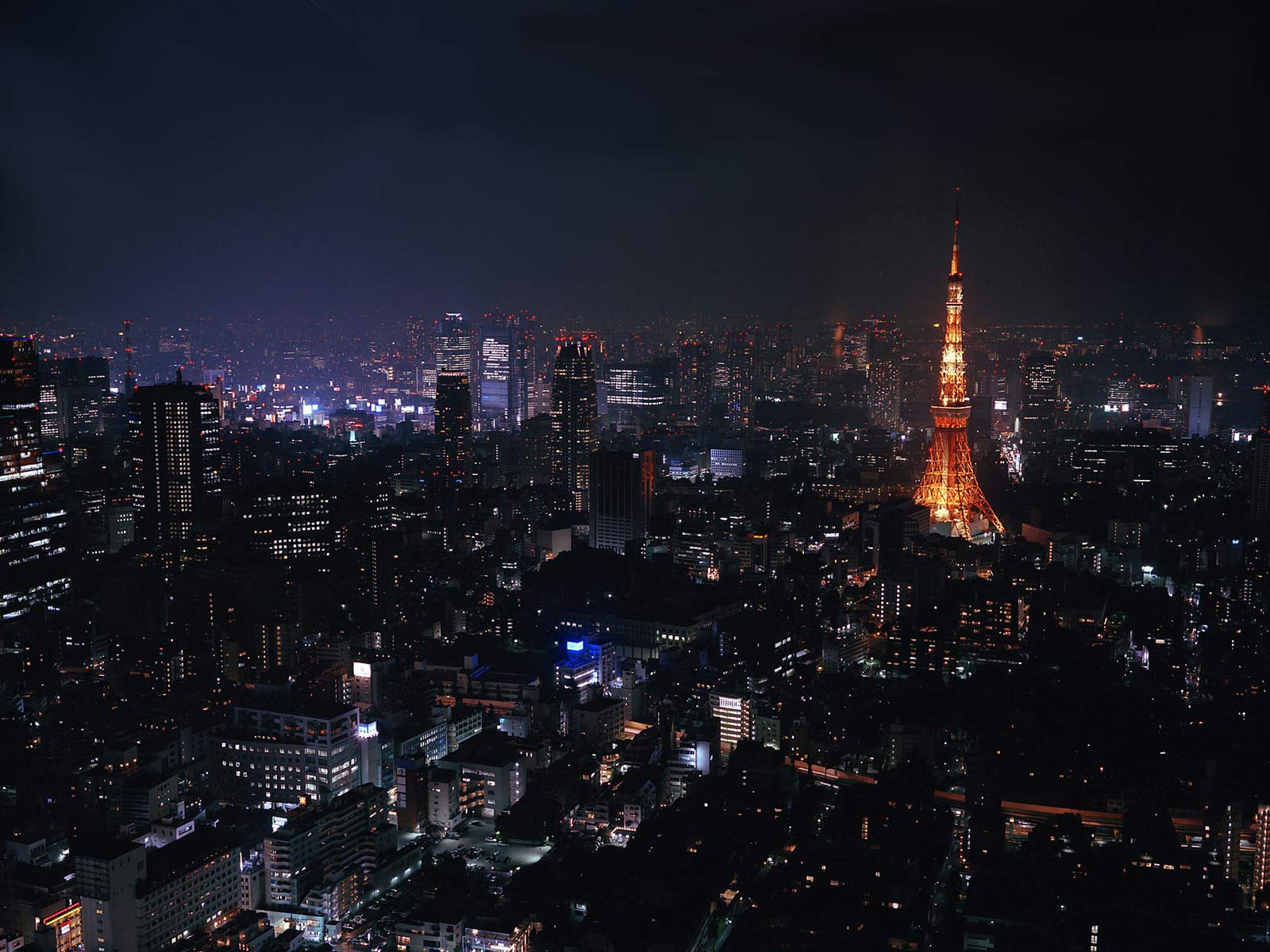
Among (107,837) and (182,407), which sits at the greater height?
(182,407)

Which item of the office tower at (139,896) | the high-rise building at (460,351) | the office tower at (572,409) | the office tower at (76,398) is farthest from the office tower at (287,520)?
the office tower at (139,896)

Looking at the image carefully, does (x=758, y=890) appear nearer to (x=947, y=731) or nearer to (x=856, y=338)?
(x=947, y=731)

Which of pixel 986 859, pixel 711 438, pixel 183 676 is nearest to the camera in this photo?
pixel 986 859

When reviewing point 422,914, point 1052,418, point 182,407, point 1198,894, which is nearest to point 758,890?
point 422,914

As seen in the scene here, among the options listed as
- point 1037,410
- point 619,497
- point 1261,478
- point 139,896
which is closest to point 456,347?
point 619,497

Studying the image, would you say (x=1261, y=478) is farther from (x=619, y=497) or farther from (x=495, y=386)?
(x=495, y=386)

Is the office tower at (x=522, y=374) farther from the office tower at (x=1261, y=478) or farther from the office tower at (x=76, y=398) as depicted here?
the office tower at (x=1261, y=478)

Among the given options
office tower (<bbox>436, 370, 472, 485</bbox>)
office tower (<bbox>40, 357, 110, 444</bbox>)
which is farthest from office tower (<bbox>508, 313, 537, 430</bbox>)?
office tower (<bbox>40, 357, 110, 444</bbox>)
